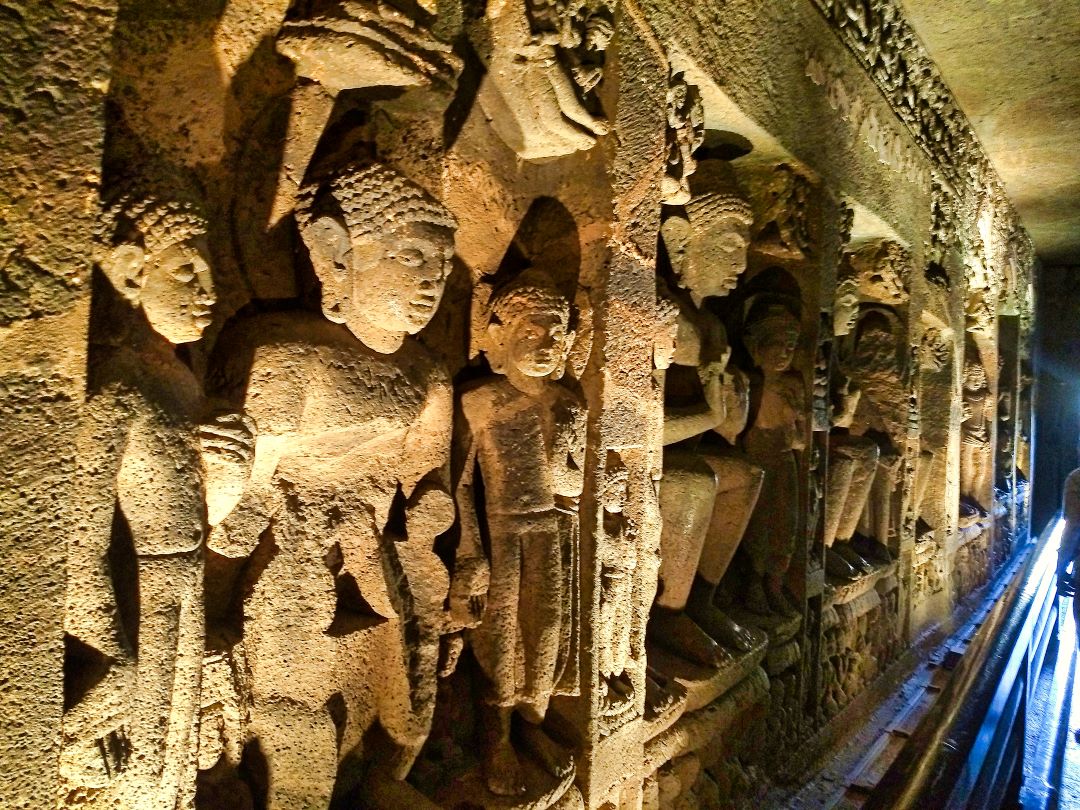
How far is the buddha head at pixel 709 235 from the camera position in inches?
116

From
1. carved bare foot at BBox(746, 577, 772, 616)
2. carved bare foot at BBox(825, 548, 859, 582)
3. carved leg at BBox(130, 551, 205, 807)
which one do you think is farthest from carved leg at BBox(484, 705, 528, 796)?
carved bare foot at BBox(825, 548, 859, 582)

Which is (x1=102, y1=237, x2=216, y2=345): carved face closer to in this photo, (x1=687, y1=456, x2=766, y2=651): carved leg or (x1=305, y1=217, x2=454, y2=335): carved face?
(x1=305, y1=217, x2=454, y2=335): carved face

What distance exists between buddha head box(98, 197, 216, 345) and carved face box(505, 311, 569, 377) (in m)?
0.83

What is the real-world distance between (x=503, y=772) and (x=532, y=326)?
1170 mm

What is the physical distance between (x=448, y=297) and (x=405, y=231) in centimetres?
50

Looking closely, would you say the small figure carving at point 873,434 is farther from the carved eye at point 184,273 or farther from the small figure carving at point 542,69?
the carved eye at point 184,273

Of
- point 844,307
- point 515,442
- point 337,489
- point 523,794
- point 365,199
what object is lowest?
point 523,794

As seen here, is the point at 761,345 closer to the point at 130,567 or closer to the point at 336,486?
the point at 336,486

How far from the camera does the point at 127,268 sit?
1.23 meters

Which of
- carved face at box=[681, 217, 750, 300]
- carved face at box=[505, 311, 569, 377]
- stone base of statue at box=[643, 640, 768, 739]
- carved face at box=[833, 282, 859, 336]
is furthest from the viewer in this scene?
carved face at box=[833, 282, 859, 336]

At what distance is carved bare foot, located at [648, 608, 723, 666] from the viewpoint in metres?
2.87

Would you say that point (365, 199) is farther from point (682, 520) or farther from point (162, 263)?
point (682, 520)

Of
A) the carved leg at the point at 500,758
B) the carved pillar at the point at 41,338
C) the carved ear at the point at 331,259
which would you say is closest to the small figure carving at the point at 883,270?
the carved leg at the point at 500,758

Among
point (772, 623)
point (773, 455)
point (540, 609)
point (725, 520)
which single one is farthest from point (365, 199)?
point (772, 623)
